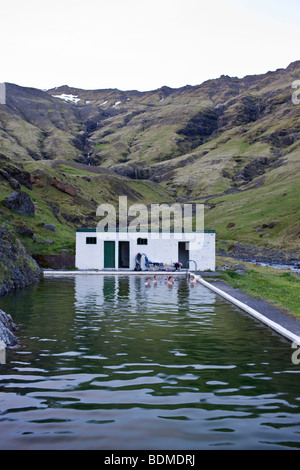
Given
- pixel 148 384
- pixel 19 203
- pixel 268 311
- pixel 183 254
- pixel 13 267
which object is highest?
pixel 19 203

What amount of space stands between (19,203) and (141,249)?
25094mm

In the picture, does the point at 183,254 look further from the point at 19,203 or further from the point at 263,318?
the point at 263,318

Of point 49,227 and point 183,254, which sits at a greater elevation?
point 49,227

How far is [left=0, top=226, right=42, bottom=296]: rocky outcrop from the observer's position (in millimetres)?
31997

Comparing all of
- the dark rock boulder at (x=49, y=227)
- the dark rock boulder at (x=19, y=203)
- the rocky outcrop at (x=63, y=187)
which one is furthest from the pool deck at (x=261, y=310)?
the rocky outcrop at (x=63, y=187)

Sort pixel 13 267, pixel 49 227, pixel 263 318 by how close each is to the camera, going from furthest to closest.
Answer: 1. pixel 49 227
2. pixel 13 267
3. pixel 263 318

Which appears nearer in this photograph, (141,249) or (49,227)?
(141,249)

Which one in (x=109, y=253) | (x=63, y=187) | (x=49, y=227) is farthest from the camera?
(x=63, y=187)

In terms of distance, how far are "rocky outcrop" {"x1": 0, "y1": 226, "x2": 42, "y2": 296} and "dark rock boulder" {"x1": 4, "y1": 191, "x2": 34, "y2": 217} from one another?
25716 mm

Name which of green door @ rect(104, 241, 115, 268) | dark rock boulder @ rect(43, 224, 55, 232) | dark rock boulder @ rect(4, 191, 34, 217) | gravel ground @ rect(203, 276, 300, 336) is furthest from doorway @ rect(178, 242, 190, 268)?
dark rock boulder @ rect(4, 191, 34, 217)

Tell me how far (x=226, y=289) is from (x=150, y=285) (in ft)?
21.6

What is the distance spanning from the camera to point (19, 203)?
2591 inches

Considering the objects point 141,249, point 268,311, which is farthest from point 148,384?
point 141,249
